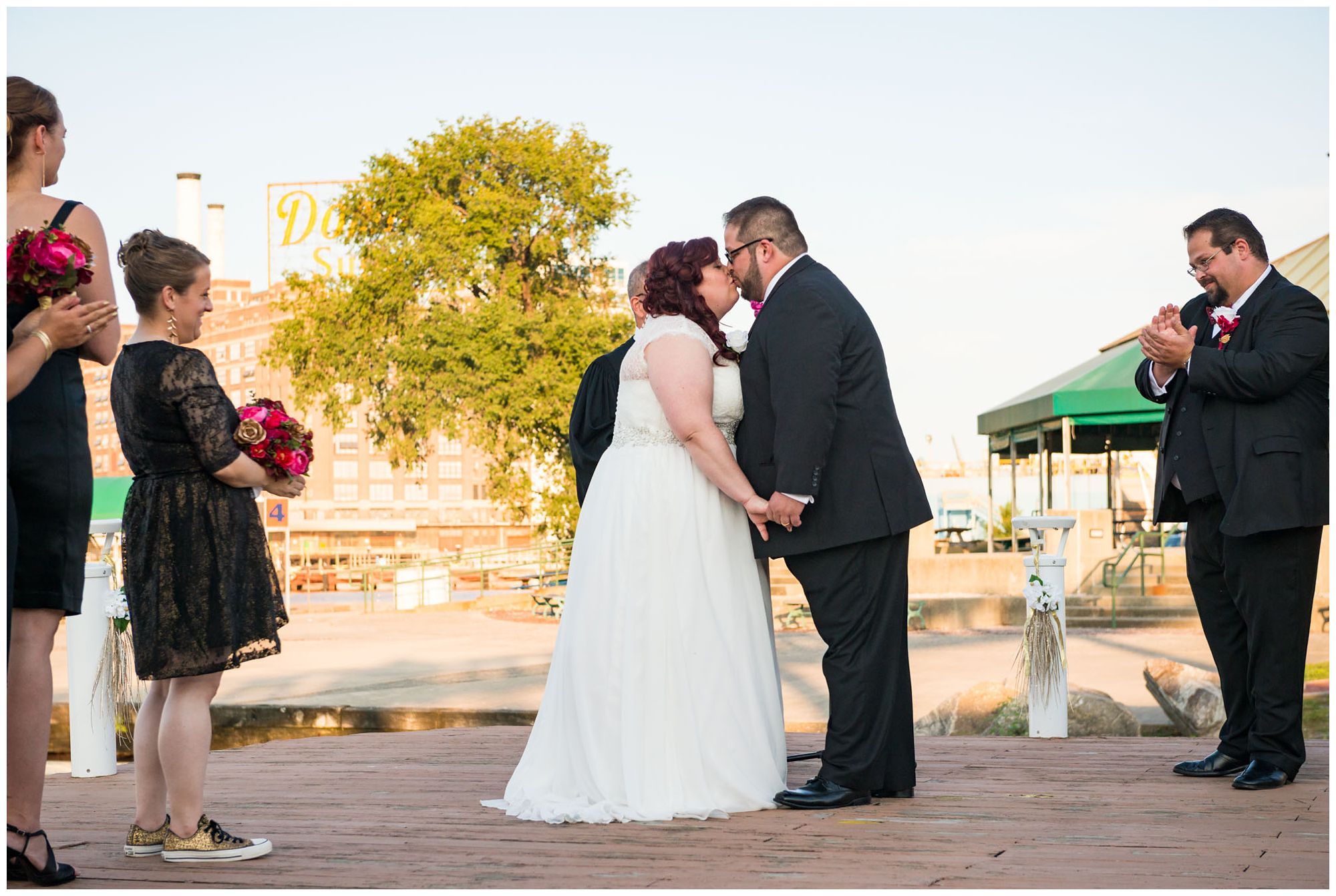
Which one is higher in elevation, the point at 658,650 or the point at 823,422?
the point at 823,422

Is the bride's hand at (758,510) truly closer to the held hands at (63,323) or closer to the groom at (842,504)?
the groom at (842,504)

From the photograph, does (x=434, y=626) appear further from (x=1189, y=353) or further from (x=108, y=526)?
(x=1189, y=353)

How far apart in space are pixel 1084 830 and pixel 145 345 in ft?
9.59

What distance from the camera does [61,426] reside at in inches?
134

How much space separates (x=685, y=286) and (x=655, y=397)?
0.39 metres

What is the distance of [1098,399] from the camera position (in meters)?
21.0

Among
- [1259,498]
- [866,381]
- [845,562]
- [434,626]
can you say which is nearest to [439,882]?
[845,562]

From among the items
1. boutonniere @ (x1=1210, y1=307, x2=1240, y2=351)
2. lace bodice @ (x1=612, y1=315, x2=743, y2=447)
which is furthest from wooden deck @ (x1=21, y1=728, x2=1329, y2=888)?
Result: boutonniere @ (x1=1210, y1=307, x2=1240, y2=351)

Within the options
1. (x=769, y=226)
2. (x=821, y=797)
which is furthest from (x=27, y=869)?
(x=769, y=226)

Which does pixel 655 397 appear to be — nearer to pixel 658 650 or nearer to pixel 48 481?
pixel 658 650

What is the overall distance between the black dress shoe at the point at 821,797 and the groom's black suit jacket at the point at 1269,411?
1.57m

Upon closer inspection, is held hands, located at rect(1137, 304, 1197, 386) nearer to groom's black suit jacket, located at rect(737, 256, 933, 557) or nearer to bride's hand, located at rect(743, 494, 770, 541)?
groom's black suit jacket, located at rect(737, 256, 933, 557)

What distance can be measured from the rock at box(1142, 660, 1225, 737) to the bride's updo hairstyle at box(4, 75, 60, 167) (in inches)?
272

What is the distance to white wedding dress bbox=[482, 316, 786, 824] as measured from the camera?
4480 mm
